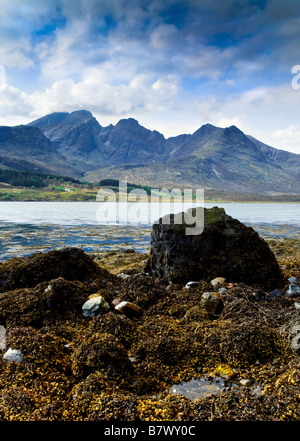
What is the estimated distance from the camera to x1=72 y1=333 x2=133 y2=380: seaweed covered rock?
5152mm

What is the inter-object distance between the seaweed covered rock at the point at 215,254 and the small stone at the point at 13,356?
645 cm

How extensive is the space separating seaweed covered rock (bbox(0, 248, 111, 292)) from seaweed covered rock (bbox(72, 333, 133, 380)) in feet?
17.3

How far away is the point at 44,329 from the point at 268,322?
16.3ft

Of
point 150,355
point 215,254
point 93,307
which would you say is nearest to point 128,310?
point 93,307

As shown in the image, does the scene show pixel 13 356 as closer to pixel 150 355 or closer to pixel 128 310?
pixel 150 355

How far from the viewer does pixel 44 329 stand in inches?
262

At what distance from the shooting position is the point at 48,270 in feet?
34.3

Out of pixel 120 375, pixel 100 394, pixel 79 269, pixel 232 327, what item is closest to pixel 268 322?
pixel 232 327

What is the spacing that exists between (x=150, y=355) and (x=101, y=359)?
1.00 m

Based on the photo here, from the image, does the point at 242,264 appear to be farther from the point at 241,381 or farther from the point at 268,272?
the point at 241,381

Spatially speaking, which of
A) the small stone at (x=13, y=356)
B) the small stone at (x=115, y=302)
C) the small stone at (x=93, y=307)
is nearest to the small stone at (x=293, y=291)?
the small stone at (x=115, y=302)

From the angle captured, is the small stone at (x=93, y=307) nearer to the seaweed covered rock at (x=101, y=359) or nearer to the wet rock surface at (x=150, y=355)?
the wet rock surface at (x=150, y=355)

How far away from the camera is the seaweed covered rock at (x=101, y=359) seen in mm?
5152

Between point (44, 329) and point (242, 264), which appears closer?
point (44, 329)
